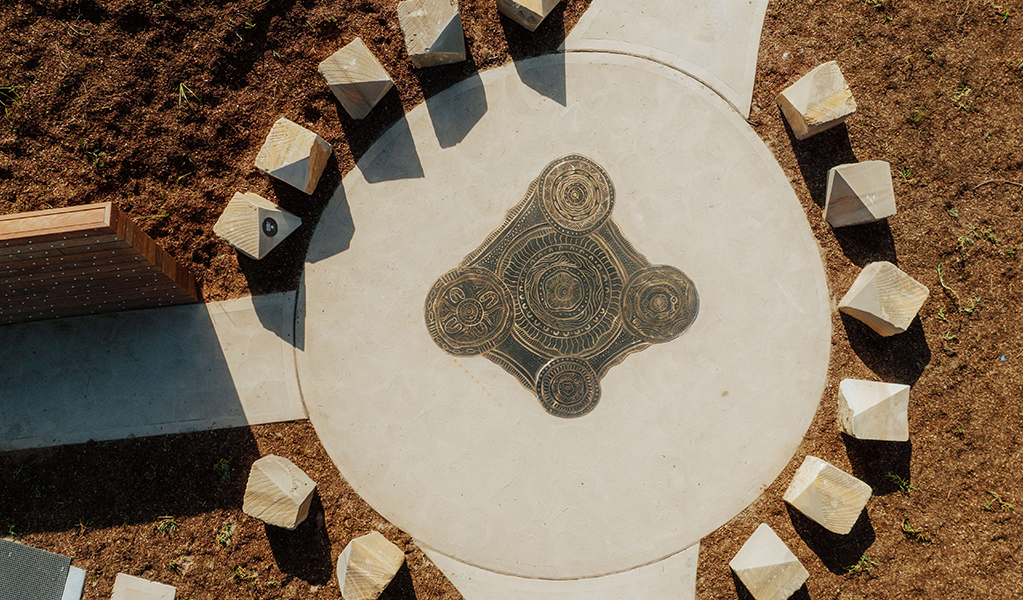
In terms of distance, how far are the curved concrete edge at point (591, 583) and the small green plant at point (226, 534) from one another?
105 inches

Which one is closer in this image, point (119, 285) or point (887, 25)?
point (119, 285)

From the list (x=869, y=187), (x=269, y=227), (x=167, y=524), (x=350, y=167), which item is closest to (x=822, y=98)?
(x=869, y=187)

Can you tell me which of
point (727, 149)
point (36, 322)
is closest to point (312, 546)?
point (36, 322)

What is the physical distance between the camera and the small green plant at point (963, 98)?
762cm

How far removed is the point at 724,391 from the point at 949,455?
327 centimetres

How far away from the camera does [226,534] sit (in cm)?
732

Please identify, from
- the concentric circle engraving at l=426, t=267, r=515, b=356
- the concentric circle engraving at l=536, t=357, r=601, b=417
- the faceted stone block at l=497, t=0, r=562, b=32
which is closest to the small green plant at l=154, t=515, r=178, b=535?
the concentric circle engraving at l=426, t=267, r=515, b=356

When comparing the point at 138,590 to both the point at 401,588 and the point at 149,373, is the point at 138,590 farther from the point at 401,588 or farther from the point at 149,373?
the point at 401,588

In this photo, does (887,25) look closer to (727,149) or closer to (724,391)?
(727,149)

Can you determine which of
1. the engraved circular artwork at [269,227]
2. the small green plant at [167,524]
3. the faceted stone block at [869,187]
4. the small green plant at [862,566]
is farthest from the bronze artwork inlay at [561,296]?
the small green plant at [167,524]

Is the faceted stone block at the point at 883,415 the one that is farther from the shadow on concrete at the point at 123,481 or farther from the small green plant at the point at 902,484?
the shadow on concrete at the point at 123,481

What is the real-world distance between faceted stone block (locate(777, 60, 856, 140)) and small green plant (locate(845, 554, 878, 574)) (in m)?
6.03

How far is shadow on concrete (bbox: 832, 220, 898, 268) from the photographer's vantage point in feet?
24.9

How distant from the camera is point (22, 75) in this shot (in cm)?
729
